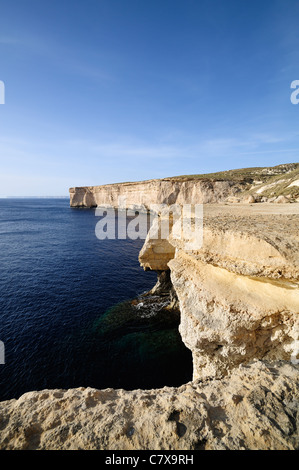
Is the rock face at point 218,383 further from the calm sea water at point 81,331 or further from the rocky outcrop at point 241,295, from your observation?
the calm sea water at point 81,331

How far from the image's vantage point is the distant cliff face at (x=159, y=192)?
56.7 meters

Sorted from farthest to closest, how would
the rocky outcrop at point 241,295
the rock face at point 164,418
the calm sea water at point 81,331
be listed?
the calm sea water at point 81,331 < the rocky outcrop at point 241,295 < the rock face at point 164,418

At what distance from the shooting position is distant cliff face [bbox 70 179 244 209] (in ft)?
186

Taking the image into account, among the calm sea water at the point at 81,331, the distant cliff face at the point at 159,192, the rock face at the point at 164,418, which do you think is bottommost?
the calm sea water at the point at 81,331

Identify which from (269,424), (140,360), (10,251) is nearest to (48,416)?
(269,424)

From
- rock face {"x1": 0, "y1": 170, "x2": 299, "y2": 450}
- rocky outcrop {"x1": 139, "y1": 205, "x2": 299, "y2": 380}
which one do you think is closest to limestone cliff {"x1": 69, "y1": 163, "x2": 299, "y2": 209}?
rocky outcrop {"x1": 139, "y1": 205, "x2": 299, "y2": 380}

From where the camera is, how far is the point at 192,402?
4.31 meters

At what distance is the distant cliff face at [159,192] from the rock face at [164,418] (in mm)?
53324

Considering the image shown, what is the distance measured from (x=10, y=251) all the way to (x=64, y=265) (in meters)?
11.2

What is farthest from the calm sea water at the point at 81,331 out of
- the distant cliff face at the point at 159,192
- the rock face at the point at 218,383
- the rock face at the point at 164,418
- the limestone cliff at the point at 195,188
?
the distant cliff face at the point at 159,192

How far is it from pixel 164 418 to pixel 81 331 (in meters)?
12.0

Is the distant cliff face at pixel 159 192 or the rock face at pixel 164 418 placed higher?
the distant cliff face at pixel 159 192

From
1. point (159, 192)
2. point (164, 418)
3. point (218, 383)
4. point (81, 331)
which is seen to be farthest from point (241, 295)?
point (159, 192)

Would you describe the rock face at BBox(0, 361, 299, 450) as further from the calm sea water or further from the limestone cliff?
the limestone cliff
